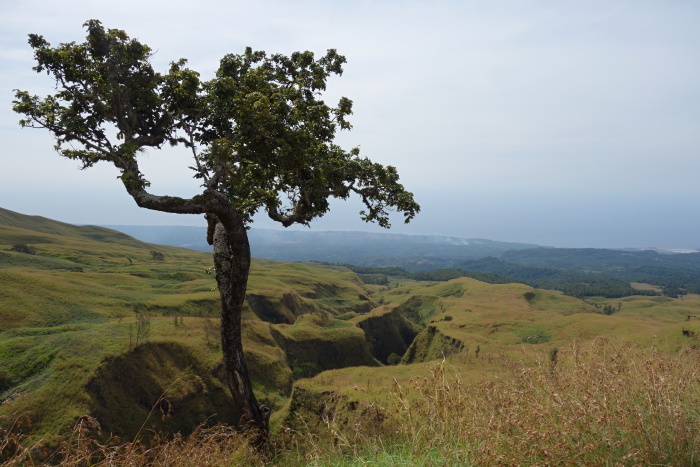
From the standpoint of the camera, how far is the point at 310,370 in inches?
2115

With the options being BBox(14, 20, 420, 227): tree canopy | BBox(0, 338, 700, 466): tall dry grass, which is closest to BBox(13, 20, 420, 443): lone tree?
BBox(14, 20, 420, 227): tree canopy

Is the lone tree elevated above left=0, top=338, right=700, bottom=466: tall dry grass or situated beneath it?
elevated above

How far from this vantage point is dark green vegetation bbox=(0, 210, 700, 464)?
4738 mm

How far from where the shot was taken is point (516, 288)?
5930 inches

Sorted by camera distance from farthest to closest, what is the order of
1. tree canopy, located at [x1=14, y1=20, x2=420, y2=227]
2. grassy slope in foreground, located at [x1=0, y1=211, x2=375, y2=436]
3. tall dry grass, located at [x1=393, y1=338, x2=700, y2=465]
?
grassy slope in foreground, located at [x1=0, y1=211, x2=375, y2=436]
tree canopy, located at [x1=14, y1=20, x2=420, y2=227]
tall dry grass, located at [x1=393, y1=338, x2=700, y2=465]

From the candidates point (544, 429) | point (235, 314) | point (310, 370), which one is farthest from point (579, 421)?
point (310, 370)

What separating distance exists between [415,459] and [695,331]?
59.6 meters

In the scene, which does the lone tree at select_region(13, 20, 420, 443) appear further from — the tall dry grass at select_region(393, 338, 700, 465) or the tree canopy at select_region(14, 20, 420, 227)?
the tall dry grass at select_region(393, 338, 700, 465)

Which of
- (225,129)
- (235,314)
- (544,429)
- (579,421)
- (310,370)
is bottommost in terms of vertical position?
(310,370)

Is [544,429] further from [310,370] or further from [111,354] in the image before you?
[310,370]

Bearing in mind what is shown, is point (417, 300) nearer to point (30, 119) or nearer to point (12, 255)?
point (12, 255)

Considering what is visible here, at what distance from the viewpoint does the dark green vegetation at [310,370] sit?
474cm

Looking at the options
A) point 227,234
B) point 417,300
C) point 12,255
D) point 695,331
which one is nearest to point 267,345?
point 227,234

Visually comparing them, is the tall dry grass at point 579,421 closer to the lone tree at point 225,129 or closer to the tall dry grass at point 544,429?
the tall dry grass at point 544,429
